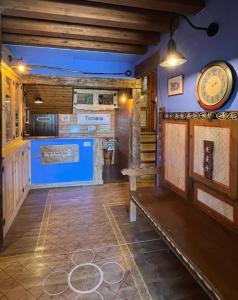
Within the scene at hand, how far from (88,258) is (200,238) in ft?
3.66

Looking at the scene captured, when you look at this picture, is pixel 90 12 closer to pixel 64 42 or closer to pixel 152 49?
pixel 64 42

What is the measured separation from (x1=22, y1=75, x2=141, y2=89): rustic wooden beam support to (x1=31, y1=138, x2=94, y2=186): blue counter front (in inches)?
43.5

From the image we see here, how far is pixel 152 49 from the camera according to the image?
3.48 m

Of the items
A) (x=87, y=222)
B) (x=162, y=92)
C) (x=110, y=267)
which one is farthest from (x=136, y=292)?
(x=162, y=92)

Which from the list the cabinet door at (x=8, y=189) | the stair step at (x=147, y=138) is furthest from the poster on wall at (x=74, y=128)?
the cabinet door at (x=8, y=189)

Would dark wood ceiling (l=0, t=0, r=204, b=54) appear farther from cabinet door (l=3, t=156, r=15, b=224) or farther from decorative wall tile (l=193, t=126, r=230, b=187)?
cabinet door (l=3, t=156, r=15, b=224)

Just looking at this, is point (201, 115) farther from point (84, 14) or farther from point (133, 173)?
point (84, 14)

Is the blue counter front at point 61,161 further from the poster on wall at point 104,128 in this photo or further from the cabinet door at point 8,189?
the poster on wall at point 104,128

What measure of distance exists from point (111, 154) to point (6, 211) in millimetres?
4792

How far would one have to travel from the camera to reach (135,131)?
14.4ft

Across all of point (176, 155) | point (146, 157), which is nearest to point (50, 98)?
point (146, 157)

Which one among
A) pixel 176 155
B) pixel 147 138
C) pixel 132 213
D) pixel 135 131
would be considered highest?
pixel 135 131

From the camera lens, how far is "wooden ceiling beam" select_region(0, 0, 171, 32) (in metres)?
2.22

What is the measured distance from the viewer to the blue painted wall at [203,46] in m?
1.80
